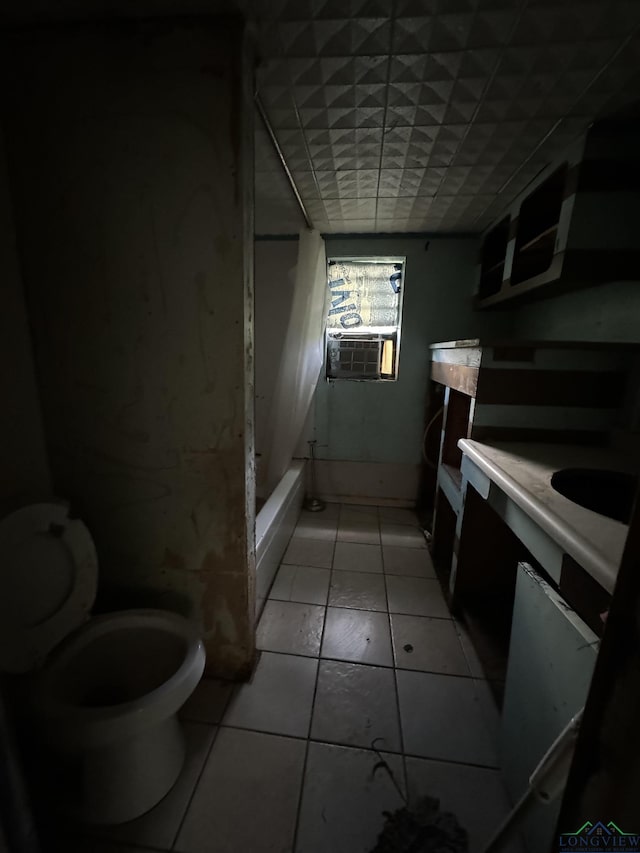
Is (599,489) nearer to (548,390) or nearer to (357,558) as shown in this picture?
(548,390)

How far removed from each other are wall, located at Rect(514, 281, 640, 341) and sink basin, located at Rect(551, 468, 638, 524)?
2.15 feet

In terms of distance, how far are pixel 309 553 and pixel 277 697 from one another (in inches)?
35.1

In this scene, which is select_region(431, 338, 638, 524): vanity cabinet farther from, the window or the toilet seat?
the toilet seat

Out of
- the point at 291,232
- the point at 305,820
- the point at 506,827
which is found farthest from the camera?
the point at 291,232

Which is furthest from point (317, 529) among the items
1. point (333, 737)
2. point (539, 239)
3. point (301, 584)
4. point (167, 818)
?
point (539, 239)

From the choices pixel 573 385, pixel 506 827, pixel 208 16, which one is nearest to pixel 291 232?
pixel 208 16

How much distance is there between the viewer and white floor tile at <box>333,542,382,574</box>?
75.9 inches

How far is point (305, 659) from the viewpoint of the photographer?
52.8 inches

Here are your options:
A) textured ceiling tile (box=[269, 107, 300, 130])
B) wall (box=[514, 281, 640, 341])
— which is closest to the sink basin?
wall (box=[514, 281, 640, 341])

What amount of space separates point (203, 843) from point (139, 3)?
2.14m

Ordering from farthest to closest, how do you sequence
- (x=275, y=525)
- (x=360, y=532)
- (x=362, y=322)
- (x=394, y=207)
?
(x=362, y=322) < (x=360, y=532) < (x=394, y=207) < (x=275, y=525)

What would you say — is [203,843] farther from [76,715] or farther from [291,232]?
[291,232]

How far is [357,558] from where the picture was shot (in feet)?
6.61

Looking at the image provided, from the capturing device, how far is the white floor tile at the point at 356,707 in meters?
1.07
